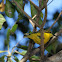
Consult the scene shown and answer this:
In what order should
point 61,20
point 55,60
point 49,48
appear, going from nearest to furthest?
point 55,60 → point 49,48 → point 61,20

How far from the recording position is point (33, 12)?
692 millimetres

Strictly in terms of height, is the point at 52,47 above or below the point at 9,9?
below

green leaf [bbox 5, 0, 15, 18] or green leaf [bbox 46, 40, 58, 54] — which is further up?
green leaf [bbox 5, 0, 15, 18]

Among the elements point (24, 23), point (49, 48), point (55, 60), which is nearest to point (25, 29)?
point (24, 23)

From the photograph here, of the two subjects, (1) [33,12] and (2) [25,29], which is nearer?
(1) [33,12]

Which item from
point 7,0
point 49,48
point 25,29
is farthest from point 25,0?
point 49,48

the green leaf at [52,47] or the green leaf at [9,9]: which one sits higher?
the green leaf at [9,9]

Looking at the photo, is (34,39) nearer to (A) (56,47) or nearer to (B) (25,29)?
(A) (56,47)

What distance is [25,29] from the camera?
89cm

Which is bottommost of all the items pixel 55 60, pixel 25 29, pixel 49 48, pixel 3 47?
pixel 55 60

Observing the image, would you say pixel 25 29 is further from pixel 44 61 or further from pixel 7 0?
pixel 44 61

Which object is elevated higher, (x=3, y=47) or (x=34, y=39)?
(x=3, y=47)

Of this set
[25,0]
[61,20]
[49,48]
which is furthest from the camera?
[61,20]

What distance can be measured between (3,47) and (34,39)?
305 millimetres
